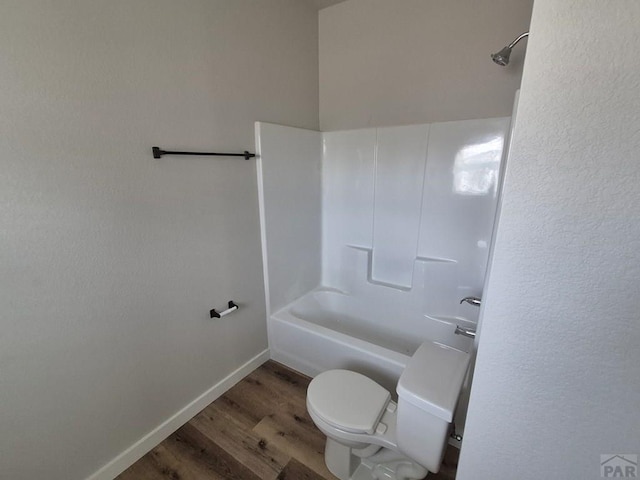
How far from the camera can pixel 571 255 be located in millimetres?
522

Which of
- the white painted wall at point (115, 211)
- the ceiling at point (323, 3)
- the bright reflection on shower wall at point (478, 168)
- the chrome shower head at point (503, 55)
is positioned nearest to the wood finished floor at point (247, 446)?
the white painted wall at point (115, 211)

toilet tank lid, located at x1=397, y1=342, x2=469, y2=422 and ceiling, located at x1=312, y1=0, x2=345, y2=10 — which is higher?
ceiling, located at x1=312, y1=0, x2=345, y2=10

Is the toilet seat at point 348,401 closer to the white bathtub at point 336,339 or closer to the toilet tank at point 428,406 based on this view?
the toilet tank at point 428,406

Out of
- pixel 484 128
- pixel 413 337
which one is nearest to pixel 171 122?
pixel 484 128

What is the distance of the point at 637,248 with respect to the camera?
48 cm

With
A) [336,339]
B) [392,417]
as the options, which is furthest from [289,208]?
[392,417]

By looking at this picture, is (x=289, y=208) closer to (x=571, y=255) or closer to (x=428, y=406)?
(x=428, y=406)

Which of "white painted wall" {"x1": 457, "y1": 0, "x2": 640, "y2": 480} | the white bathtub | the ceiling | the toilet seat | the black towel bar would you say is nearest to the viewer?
"white painted wall" {"x1": 457, "y1": 0, "x2": 640, "y2": 480}

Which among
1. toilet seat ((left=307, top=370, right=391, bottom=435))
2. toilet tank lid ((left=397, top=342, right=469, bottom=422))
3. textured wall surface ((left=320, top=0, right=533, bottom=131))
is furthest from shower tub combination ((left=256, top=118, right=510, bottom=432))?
toilet tank lid ((left=397, top=342, right=469, bottom=422))

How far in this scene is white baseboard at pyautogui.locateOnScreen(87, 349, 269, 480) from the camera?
1.36 meters

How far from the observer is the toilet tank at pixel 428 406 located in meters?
1.00

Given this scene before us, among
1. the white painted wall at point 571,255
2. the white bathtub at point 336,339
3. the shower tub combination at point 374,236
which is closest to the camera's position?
the white painted wall at point 571,255

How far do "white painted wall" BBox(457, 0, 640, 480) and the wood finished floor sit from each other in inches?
42.6

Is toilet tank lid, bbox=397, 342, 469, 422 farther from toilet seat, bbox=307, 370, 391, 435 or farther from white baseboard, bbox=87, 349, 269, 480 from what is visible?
white baseboard, bbox=87, 349, 269, 480
